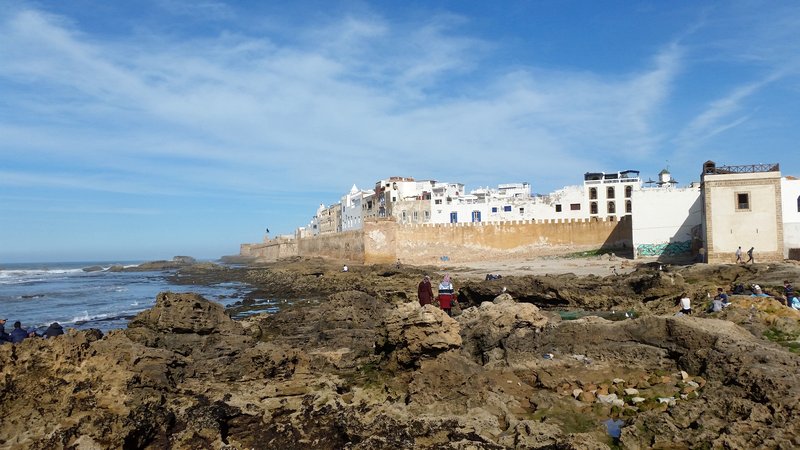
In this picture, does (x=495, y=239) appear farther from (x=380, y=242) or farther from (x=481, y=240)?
(x=380, y=242)

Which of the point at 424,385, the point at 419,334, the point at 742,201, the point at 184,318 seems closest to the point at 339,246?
the point at 742,201

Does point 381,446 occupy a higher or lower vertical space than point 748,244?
lower

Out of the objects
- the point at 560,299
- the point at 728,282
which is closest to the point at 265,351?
the point at 560,299

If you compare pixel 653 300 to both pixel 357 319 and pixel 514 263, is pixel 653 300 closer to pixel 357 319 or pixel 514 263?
pixel 357 319

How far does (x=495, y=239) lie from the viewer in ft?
154

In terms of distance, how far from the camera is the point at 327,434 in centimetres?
731

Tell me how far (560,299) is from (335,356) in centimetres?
1217

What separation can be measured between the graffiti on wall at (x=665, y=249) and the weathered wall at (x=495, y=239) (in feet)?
26.9

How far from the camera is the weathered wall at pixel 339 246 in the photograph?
5056 centimetres

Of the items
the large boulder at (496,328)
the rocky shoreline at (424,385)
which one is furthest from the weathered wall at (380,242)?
the large boulder at (496,328)

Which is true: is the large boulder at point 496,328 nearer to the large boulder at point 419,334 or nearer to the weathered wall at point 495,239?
the large boulder at point 419,334

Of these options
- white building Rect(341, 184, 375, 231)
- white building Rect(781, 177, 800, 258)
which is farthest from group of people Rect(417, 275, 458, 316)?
white building Rect(341, 184, 375, 231)

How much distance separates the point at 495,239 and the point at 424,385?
129 ft

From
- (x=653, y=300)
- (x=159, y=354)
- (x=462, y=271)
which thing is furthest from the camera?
(x=462, y=271)
